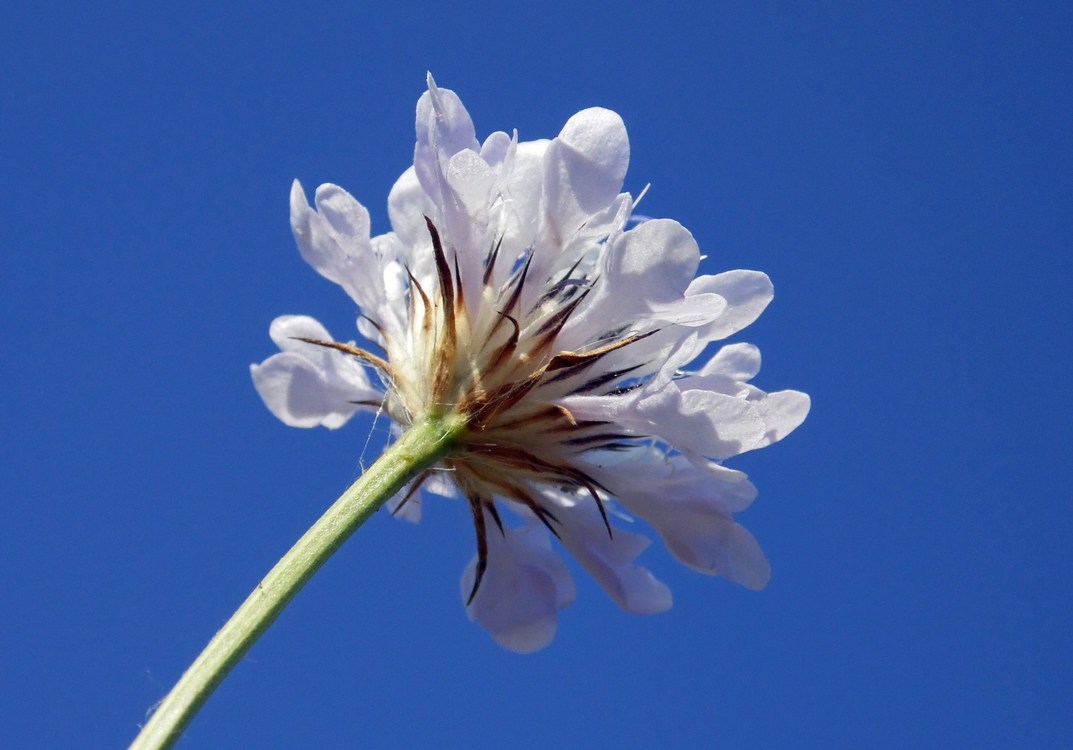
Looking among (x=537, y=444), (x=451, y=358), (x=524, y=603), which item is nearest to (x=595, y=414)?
(x=537, y=444)

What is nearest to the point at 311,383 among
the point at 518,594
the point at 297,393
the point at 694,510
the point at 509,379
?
the point at 297,393

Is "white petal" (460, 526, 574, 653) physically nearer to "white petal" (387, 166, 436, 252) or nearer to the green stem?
the green stem

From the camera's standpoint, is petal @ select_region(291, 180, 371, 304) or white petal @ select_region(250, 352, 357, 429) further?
white petal @ select_region(250, 352, 357, 429)

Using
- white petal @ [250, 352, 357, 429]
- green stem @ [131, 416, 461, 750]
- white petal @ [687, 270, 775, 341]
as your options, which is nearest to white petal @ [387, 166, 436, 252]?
white petal @ [250, 352, 357, 429]

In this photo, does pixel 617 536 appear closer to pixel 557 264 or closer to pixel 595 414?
pixel 595 414

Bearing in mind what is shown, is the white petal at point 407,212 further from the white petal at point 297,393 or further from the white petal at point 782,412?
the white petal at point 782,412
